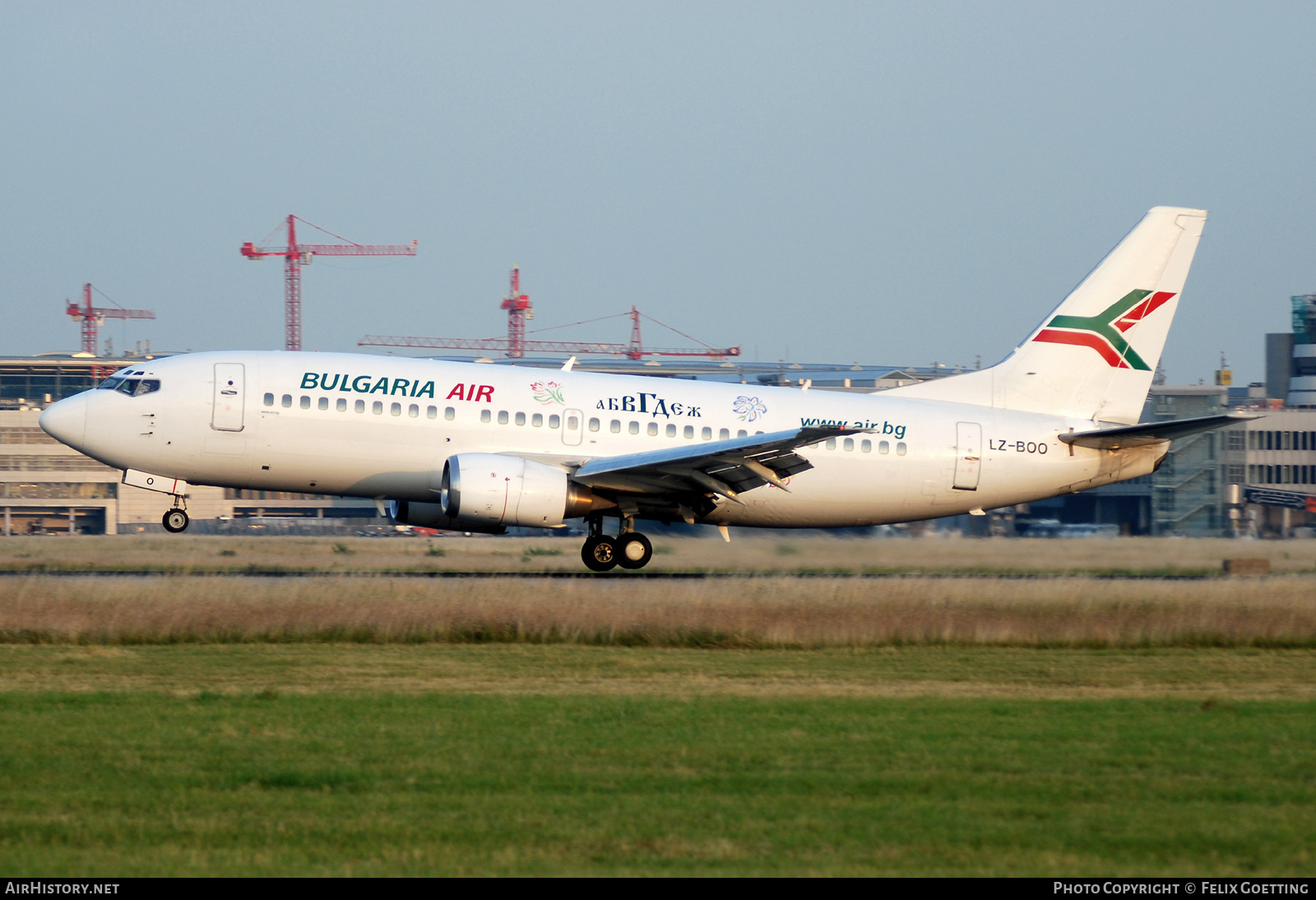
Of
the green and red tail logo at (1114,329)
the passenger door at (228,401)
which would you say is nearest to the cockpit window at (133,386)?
the passenger door at (228,401)

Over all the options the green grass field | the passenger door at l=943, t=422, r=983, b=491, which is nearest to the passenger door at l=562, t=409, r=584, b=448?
the passenger door at l=943, t=422, r=983, b=491

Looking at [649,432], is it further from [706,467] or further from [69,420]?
[69,420]

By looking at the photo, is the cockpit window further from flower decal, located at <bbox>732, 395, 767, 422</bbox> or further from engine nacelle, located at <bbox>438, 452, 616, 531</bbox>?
→ flower decal, located at <bbox>732, 395, 767, 422</bbox>

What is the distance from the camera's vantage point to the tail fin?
28.4 m

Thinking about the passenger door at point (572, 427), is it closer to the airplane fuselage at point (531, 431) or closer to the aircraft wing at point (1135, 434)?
the airplane fuselage at point (531, 431)

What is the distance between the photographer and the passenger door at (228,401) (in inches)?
959

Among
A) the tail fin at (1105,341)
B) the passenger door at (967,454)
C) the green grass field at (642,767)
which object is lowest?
the green grass field at (642,767)

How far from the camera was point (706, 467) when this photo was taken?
80.5 ft

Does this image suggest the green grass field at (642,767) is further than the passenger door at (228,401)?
No

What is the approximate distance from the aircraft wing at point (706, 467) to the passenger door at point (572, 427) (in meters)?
0.53

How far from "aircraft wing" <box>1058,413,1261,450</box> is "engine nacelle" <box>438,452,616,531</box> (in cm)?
1099

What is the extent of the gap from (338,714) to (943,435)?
1768 centimetres

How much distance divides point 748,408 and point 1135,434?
26.0 ft
